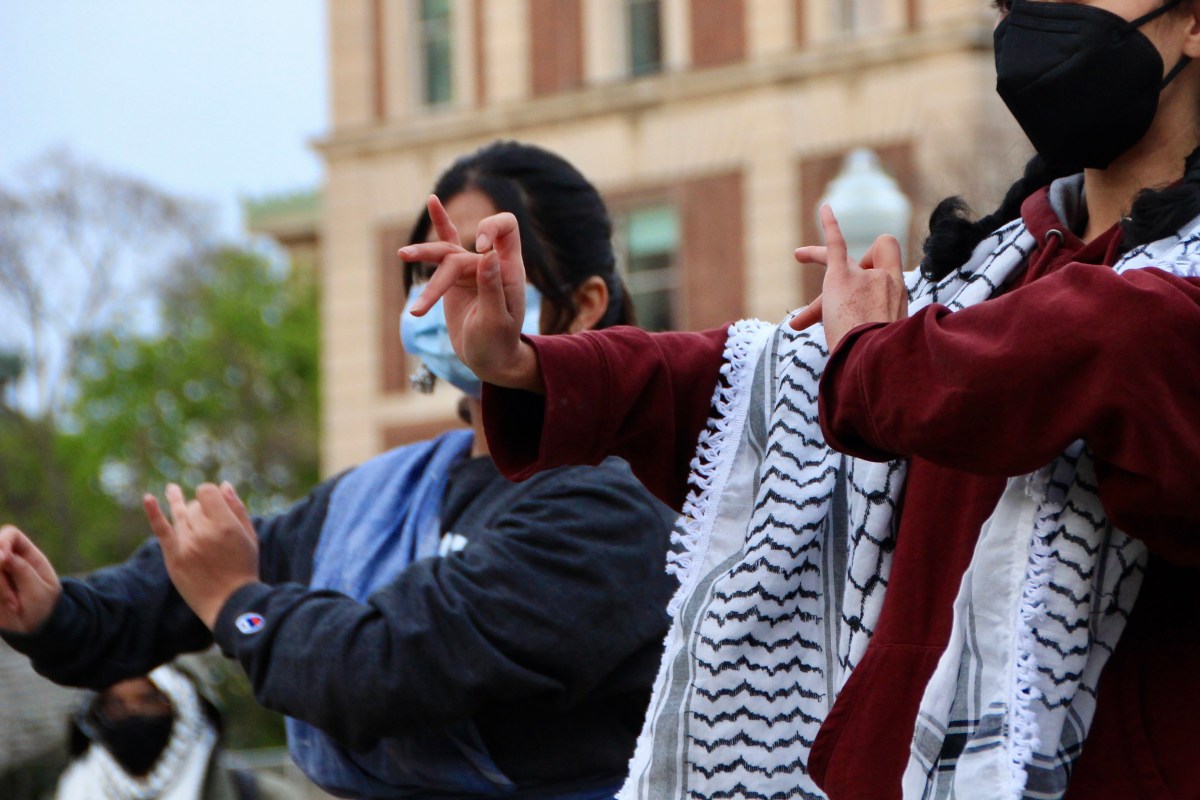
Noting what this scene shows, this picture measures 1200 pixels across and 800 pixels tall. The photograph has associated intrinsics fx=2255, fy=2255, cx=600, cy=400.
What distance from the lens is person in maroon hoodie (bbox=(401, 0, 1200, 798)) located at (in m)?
2.34

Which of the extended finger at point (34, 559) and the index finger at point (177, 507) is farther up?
the index finger at point (177, 507)

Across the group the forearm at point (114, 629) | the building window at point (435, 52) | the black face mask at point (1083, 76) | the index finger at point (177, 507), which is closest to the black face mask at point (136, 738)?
the forearm at point (114, 629)

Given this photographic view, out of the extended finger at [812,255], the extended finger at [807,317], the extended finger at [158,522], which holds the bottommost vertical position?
the extended finger at [158,522]

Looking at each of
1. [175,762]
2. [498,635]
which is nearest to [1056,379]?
[498,635]

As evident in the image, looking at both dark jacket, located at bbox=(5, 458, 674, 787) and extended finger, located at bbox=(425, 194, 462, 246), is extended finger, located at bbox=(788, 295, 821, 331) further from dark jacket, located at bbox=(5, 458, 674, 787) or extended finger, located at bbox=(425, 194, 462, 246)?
dark jacket, located at bbox=(5, 458, 674, 787)

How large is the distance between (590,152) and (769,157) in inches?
86.6

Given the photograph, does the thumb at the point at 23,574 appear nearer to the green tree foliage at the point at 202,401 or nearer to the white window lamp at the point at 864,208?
the white window lamp at the point at 864,208

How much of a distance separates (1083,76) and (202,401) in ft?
107

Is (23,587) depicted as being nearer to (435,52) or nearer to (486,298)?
(486,298)

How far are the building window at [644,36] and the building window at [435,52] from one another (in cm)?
230

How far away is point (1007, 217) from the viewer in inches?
116

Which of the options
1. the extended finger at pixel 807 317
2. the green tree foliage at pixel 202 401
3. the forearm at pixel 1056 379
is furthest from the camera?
the green tree foliage at pixel 202 401

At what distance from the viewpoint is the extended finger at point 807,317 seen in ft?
9.16

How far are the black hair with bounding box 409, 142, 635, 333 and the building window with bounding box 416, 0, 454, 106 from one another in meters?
21.6
